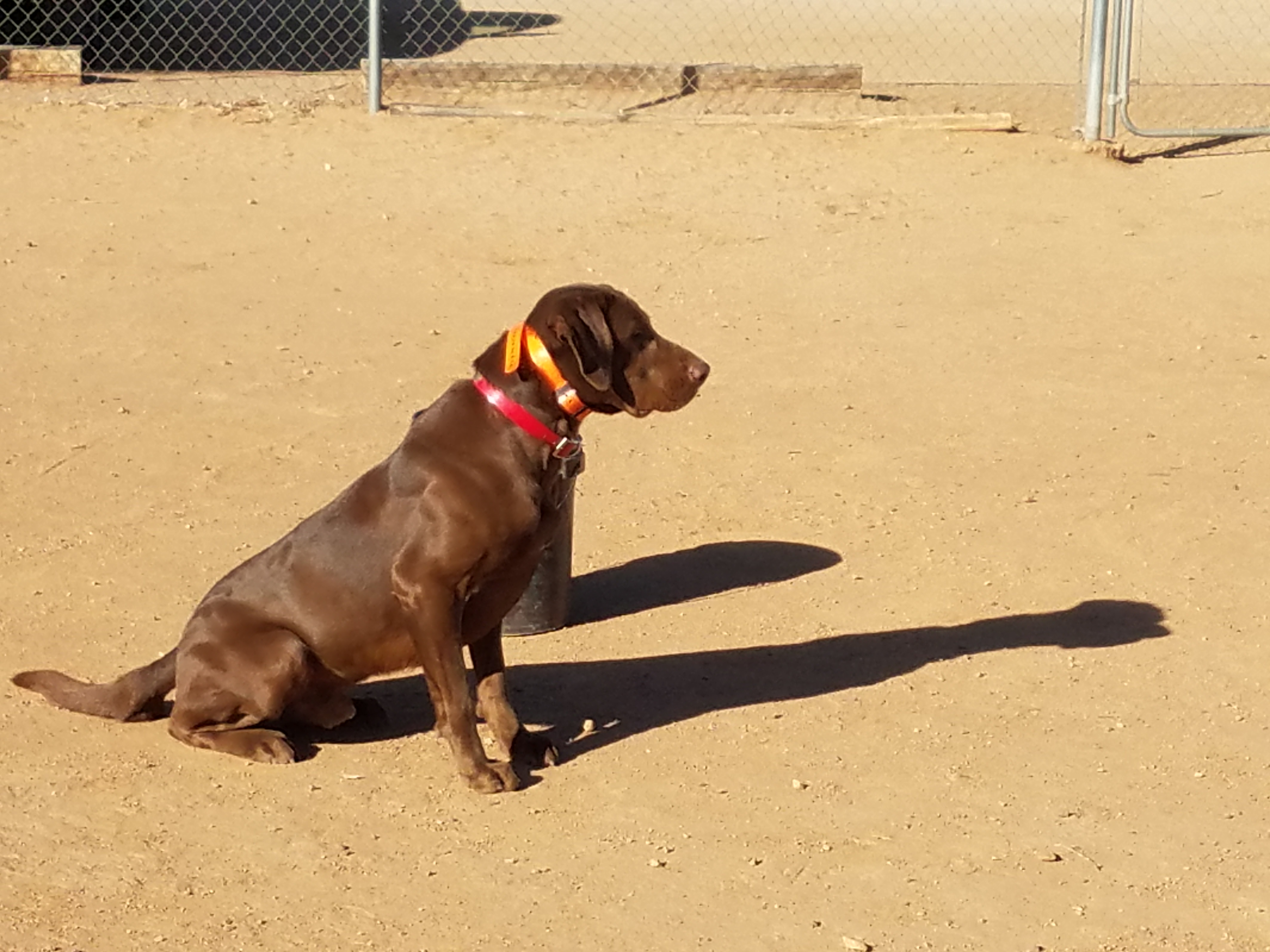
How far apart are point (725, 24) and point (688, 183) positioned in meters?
6.92

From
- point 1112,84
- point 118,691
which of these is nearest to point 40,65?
point 1112,84

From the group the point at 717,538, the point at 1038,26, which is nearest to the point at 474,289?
the point at 717,538

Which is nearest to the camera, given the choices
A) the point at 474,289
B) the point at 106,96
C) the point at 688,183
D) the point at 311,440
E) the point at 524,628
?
the point at 524,628

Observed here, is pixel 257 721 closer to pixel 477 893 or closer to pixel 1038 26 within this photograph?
pixel 477 893

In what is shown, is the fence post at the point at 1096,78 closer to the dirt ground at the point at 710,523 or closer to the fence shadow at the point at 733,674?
the dirt ground at the point at 710,523

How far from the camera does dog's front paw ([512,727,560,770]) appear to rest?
5.30 meters

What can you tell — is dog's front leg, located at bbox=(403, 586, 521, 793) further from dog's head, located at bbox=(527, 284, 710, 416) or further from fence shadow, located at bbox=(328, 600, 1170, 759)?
dog's head, located at bbox=(527, 284, 710, 416)

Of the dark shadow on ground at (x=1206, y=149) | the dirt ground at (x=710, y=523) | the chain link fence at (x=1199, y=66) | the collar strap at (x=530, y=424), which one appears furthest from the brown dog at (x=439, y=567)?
the chain link fence at (x=1199, y=66)

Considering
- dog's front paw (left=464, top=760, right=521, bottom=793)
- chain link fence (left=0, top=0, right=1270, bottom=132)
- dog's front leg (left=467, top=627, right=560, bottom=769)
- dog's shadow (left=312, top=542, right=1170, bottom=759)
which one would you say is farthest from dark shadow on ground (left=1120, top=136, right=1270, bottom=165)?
dog's front paw (left=464, top=760, right=521, bottom=793)

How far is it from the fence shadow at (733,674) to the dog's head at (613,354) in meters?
1.02

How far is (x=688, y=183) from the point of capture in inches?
435

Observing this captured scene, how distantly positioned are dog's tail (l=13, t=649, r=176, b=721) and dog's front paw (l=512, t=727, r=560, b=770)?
972 mm

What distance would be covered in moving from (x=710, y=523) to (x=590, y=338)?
2.41 metres

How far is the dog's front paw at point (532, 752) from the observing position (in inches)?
209
